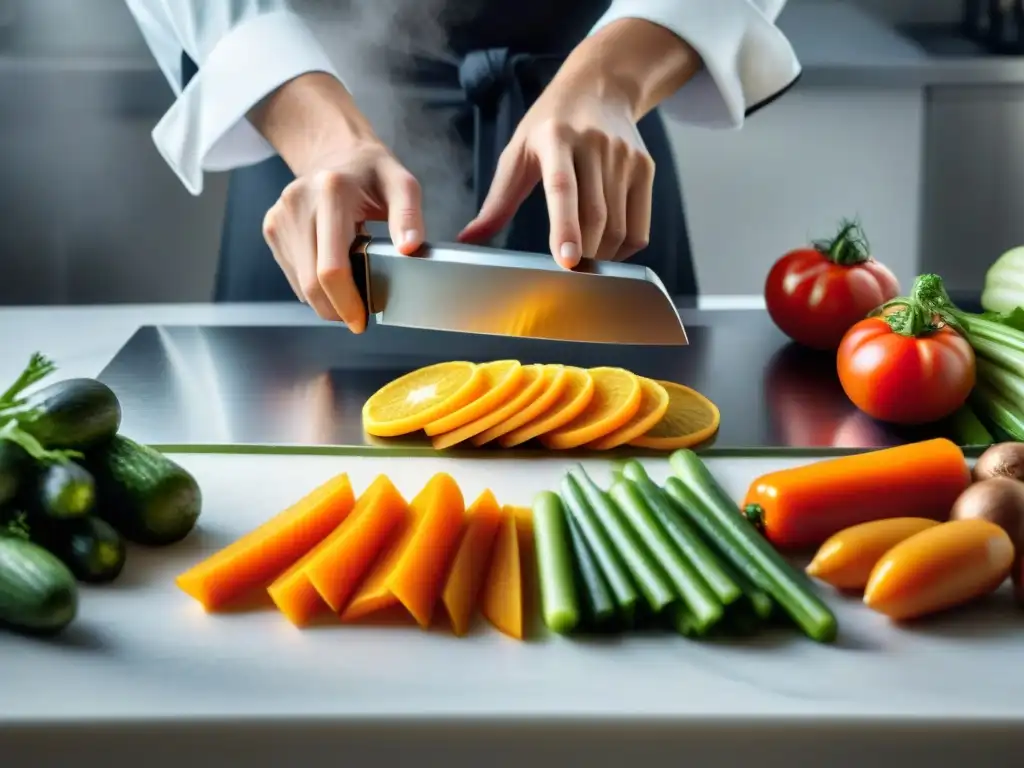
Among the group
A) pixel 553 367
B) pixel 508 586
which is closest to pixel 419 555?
pixel 508 586

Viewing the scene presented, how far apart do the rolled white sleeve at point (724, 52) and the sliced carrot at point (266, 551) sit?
0.83 meters

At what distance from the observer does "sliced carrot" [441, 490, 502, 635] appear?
2.82 feet

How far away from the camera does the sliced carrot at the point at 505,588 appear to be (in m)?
0.85

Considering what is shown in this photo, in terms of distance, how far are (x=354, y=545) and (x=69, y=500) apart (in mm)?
205

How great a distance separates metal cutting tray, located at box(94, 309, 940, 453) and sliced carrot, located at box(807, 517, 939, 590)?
30 centimetres

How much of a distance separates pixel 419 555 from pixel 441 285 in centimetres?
42

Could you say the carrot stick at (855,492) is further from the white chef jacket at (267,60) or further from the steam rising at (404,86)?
the steam rising at (404,86)

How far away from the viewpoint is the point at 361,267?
50.1 inches

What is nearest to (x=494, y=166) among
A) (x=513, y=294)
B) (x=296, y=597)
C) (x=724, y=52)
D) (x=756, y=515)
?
(x=724, y=52)

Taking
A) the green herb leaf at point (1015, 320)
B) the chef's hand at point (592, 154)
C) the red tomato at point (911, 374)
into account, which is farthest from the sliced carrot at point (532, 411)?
the green herb leaf at point (1015, 320)

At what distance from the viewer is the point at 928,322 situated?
1274 millimetres

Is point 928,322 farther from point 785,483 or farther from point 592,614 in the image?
point 592,614

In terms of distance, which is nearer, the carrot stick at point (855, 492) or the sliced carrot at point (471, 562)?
the sliced carrot at point (471, 562)

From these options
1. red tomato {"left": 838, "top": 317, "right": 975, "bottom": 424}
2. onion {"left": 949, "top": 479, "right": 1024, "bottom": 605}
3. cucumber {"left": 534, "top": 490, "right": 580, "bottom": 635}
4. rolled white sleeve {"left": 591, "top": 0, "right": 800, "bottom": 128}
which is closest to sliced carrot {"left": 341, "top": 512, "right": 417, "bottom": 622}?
cucumber {"left": 534, "top": 490, "right": 580, "bottom": 635}
